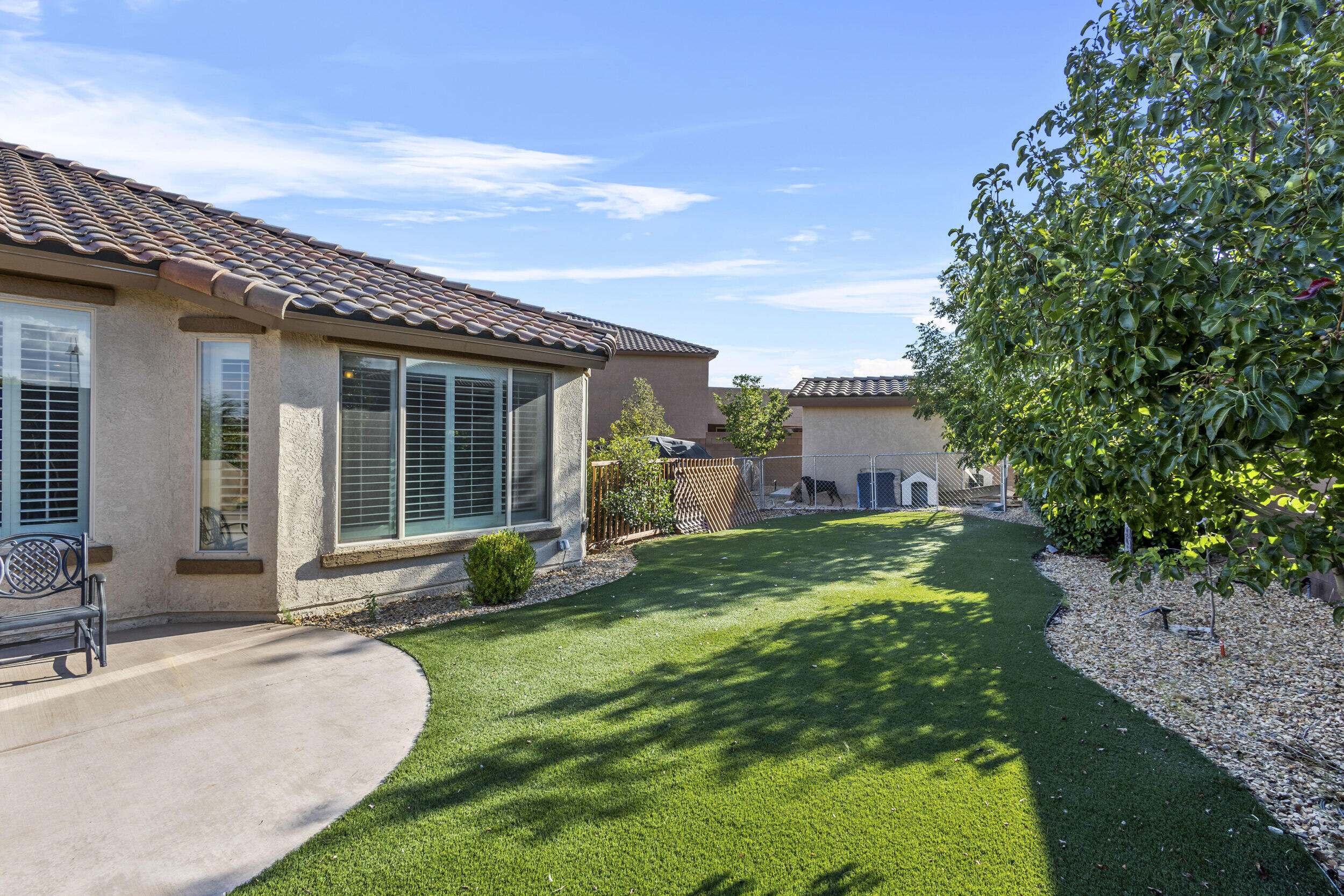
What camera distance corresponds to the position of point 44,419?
5.81 meters


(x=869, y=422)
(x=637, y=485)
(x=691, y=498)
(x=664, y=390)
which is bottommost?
(x=691, y=498)

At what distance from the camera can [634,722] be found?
4.43 meters

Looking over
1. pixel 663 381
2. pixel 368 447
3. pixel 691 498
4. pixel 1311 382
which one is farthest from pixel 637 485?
pixel 663 381

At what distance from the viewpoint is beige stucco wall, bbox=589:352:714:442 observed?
28.0m

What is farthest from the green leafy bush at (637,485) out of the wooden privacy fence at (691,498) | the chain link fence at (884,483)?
the chain link fence at (884,483)

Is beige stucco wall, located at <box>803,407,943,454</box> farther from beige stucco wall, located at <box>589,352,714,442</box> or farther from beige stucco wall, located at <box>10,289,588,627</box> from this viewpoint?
beige stucco wall, located at <box>10,289,588,627</box>

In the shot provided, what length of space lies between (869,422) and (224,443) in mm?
19811

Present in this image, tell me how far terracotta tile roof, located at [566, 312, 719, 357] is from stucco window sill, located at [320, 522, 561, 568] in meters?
20.8

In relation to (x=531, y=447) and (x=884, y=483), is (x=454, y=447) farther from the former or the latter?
(x=884, y=483)

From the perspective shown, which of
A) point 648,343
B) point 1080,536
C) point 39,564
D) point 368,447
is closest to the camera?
point 39,564

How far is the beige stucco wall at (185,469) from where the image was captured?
6148 millimetres

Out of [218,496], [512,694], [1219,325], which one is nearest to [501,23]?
[218,496]

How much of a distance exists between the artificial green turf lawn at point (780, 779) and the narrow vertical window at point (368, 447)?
62.4 inches

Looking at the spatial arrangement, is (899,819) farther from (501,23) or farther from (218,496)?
(501,23)
